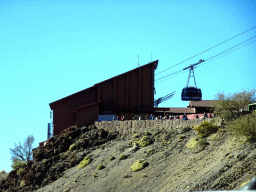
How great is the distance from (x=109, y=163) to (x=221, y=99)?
37.4ft

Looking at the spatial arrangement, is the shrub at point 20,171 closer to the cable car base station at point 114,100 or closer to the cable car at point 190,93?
the cable car base station at point 114,100

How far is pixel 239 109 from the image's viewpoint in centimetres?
3866

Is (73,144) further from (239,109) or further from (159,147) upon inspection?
(239,109)

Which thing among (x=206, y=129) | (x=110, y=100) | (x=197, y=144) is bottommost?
(x=197, y=144)

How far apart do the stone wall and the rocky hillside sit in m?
0.66

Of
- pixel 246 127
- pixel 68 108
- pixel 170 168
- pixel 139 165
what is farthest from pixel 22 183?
pixel 246 127

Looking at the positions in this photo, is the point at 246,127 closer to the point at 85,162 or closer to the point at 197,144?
the point at 197,144

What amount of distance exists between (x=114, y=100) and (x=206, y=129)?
2138 cm

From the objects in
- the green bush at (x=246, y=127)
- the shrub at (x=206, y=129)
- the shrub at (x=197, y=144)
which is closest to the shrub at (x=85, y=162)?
the shrub at (x=197, y=144)

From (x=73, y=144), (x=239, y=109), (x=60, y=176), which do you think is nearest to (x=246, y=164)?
(x=239, y=109)

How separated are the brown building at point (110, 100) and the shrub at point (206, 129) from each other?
19052 millimetres

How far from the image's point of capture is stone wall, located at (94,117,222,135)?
134 ft

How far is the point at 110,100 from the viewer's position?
56.3 m

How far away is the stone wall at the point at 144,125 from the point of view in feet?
134
